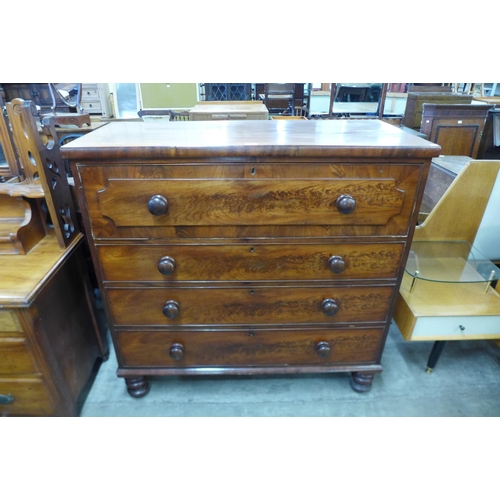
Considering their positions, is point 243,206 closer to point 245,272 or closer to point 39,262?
point 245,272

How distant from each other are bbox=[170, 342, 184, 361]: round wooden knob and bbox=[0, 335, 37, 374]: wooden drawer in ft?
1.52

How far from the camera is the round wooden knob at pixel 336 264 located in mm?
1125

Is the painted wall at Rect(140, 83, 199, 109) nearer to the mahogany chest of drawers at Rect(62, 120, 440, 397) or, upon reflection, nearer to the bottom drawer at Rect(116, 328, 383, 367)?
the mahogany chest of drawers at Rect(62, 120, 440, 397)

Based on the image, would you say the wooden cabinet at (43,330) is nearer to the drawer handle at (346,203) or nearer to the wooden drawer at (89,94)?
the drawer handle at (346,203)

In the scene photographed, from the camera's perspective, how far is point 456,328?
1423 mm

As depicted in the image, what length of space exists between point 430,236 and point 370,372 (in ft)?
2.43

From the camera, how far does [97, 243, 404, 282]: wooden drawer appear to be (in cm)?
112

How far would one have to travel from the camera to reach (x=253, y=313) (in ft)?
4.17

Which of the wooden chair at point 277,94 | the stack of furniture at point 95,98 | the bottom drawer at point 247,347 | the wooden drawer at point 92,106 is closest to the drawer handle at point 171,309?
the bottom drawer at point 247,347

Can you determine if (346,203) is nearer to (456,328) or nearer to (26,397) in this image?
(456,328)

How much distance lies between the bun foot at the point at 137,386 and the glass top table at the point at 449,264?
1256 mm

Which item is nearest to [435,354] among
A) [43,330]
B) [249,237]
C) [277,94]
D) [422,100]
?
[249,237]

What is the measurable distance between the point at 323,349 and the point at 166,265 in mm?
693
